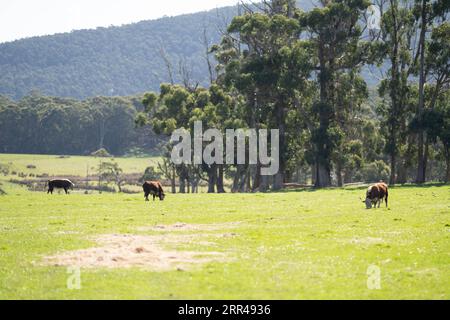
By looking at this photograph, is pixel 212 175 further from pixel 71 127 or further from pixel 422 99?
pixel 71 127

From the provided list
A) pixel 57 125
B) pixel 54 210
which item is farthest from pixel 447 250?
pixel 57 125

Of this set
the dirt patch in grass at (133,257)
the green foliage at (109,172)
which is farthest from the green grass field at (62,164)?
the dirt patch in grass at (133,257)

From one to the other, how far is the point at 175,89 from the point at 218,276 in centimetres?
6495

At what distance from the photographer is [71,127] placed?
165 m

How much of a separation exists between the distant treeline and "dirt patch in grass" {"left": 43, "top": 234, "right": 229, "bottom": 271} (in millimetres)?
136080

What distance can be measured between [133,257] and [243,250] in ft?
12.2

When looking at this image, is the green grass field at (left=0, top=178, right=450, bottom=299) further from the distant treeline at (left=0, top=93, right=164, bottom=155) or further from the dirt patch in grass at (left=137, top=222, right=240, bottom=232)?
the distant treeline at (left=0, top=93, right=164, bottom=155)

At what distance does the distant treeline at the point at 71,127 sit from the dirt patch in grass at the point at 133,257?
136080 millimetres

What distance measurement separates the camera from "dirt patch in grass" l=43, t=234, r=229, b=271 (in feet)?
59.0

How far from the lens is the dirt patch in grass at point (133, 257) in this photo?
708 inches

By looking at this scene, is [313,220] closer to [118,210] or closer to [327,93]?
[118,210]

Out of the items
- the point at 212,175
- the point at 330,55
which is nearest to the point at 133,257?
the point at 330,55

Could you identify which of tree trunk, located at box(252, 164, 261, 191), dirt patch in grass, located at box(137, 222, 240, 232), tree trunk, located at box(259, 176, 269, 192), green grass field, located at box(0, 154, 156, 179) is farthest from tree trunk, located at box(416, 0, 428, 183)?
green grass field, located at box(0, 154, 156, 179)

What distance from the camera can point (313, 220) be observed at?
30.3m
